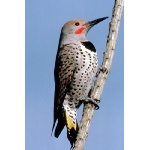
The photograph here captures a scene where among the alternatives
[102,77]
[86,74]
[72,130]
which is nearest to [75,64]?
[86,74]

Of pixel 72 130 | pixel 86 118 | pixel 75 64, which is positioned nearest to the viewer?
pixel 86 118

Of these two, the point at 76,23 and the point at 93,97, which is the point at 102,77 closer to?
the point at 93,97

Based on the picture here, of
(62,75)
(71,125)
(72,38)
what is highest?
(72,38)

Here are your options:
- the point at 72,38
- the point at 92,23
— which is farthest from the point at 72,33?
the point at 92,23

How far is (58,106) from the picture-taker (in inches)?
121

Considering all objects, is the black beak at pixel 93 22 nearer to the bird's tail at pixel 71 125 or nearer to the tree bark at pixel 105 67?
the tree bark at pixel 105 67

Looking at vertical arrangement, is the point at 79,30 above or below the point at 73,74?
above

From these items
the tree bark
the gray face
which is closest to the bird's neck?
the gray face

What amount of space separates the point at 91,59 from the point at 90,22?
1.03 feet

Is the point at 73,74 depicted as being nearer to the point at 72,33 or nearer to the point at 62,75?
the point at 62,75

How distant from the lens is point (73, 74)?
316 cm

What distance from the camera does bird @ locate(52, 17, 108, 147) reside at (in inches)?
121

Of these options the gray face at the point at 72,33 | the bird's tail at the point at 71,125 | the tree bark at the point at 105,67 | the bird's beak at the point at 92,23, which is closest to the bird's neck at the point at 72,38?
the gray face at the point at 72,33

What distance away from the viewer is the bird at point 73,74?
306 centimetres
